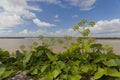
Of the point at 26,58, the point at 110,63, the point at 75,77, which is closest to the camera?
the point at 75,77

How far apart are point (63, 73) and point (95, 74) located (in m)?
0.35

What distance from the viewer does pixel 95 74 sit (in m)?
2.47

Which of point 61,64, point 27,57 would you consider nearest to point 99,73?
point 61,64

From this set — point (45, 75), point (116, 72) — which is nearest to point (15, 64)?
point (45, 75)

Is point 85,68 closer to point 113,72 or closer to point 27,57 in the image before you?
point 113,72

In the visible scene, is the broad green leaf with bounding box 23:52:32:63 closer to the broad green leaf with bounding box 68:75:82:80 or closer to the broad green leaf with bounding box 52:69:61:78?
the broad green leaf with bounding box 52:69:61:78

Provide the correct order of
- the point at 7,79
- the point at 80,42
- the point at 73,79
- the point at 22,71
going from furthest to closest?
1. the point at 80,42
2. the point at 22,71
3. the point at 7,79
4. the point at 73,79

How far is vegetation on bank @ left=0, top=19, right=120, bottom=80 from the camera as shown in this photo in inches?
99.1

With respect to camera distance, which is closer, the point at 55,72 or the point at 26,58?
the point at 55,72

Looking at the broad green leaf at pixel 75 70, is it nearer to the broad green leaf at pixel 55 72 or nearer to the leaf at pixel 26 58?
the broad green leaf at pixel 55 72

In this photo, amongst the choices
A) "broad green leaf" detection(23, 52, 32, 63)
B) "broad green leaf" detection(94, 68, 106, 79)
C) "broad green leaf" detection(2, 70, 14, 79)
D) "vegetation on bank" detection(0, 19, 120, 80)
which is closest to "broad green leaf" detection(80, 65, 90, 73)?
"vegetation on bank" detection(0, 19, 120, 80)

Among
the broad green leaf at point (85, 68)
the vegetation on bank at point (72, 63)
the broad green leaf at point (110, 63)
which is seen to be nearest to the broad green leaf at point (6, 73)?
the vegetation on bank at point (72, 63)

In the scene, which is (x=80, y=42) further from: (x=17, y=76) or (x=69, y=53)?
(x=17, y=76)

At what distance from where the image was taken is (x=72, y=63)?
8.80 ft
